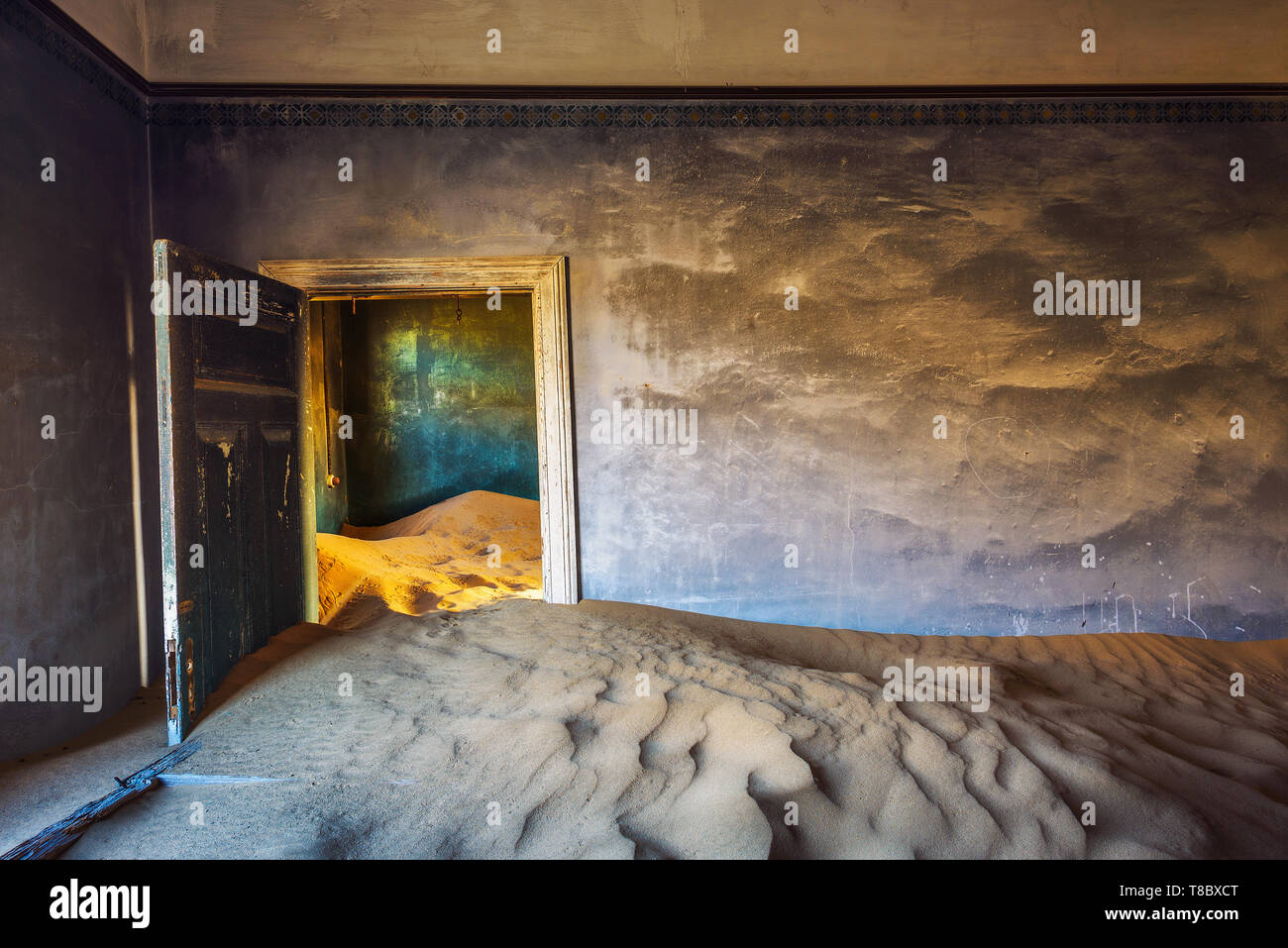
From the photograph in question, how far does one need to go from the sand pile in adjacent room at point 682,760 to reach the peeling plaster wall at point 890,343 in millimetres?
666

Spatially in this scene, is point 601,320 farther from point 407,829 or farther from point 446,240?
point 407,829

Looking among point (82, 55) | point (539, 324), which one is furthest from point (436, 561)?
point (82, 55)

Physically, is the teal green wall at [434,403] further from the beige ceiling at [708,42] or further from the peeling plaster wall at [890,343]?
the beige ceiling at [708,42]

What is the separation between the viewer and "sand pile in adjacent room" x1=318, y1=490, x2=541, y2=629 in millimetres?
4668

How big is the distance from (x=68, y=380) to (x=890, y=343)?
4.06 metres

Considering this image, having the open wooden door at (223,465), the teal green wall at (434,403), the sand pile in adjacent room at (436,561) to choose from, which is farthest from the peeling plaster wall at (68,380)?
the teal green wall at (434,403)

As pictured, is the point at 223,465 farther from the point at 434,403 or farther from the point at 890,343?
the point at 434,403

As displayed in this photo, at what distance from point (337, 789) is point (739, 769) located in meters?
1.29

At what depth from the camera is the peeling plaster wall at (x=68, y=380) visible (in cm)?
286

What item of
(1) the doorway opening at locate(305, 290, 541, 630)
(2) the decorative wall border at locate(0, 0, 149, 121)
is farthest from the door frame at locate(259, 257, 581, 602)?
(1) the doorway opening at locate(305, 290, 541, 630)

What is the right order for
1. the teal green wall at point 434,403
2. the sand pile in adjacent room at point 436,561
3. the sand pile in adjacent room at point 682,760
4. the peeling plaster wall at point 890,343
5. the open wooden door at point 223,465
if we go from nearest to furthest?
1. the sand pile in adjacent room at point 682,760
2. the open wooden door at point 223,465
3. the peeling plaster wall at point 890,343
4. the sand pile in adjacent room at point 436,561
5. the teal green wall at point 434,403

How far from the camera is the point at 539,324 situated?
4070 millimetres

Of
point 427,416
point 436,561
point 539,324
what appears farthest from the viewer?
point 427,416

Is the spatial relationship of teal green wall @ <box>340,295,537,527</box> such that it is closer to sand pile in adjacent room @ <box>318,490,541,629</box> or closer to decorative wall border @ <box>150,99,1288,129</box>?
sand pile in adjacent room @ <box>318,490,541,629</box>
